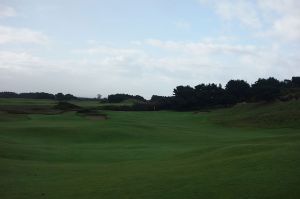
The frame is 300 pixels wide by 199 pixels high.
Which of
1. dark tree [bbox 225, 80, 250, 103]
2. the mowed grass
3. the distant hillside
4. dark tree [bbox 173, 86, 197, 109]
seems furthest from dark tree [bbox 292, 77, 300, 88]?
the mowed grass

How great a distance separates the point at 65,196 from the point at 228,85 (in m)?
97.0

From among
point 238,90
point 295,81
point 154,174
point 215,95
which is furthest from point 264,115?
point 295,81

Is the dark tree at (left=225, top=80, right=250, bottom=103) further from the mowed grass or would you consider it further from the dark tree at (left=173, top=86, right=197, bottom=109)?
Result: the mowed grass

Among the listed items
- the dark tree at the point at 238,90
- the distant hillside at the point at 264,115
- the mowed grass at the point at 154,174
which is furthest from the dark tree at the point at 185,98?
the mowed grass at the point at 154,174

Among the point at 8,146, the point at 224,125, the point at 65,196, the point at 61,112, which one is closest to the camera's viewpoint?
the point at 65,196

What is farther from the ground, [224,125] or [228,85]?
[228,85]

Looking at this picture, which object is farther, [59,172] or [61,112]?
[61,112]

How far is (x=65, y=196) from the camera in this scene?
50.2 feet

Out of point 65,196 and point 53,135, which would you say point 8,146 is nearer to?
point 53,135

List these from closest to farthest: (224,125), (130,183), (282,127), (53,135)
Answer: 1. (130,183)
2. (53,135)
3. (282,127)
4. (224,125)

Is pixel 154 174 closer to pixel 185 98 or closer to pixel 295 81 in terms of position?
pixel 185 98

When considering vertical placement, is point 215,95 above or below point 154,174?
above

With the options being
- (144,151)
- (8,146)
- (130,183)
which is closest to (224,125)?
(144,151)

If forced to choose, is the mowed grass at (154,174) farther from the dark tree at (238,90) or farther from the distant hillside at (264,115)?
the dark tree at (238,90)
